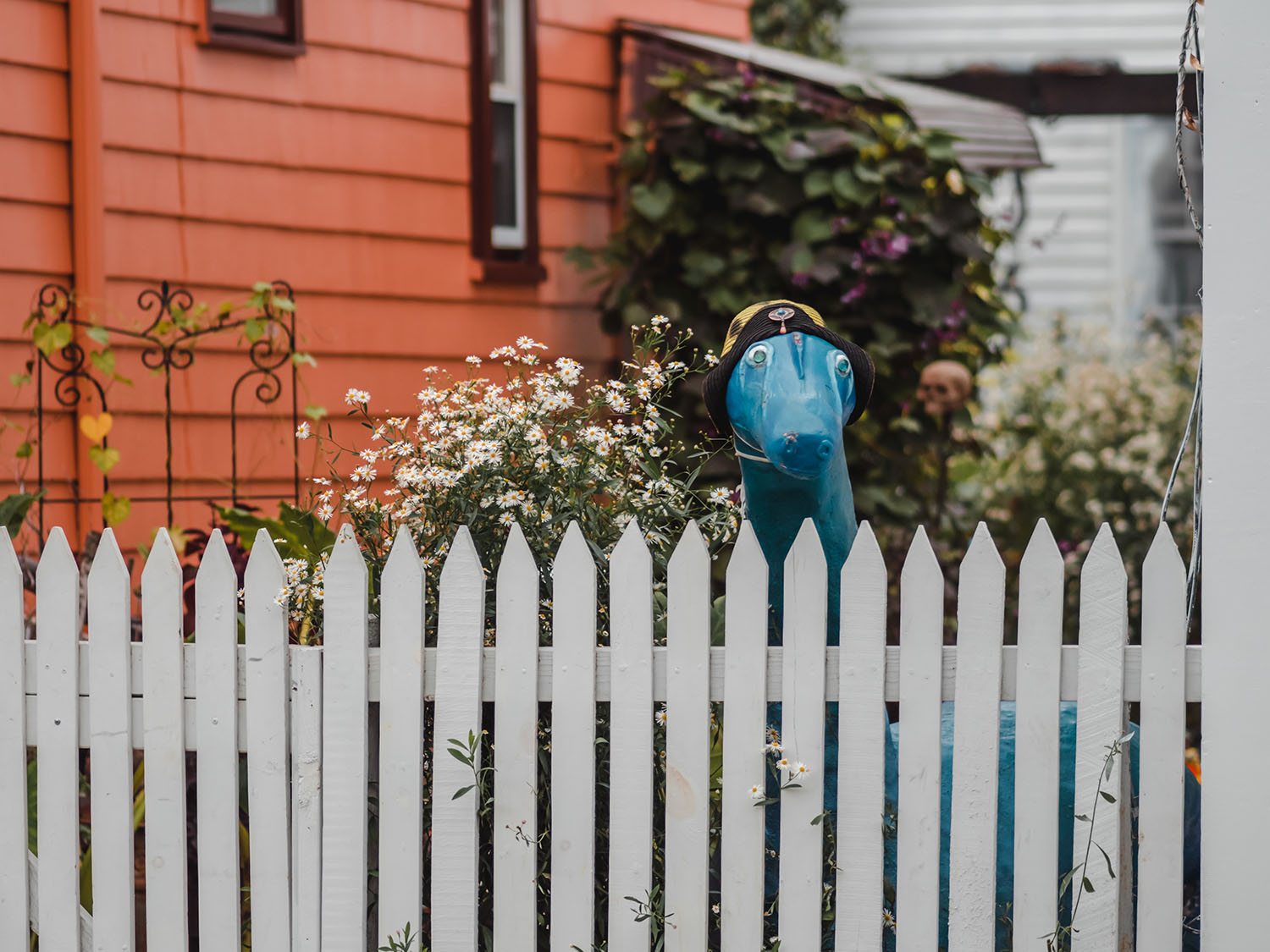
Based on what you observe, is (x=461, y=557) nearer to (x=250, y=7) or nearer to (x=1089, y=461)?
(x=250, y=7)

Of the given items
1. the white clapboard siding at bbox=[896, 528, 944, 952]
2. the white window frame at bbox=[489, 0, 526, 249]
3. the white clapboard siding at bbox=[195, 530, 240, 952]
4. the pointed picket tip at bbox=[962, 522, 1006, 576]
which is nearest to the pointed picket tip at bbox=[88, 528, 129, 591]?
the white clapboard siding at bbox=[195, 530, 240, 952]

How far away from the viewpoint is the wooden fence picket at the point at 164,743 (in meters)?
2.44

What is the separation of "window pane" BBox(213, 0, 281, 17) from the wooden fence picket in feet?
10.5

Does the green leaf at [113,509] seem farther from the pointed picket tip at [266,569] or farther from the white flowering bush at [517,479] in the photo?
the pointed picket tip at [266,569]

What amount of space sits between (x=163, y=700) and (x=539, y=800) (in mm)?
709

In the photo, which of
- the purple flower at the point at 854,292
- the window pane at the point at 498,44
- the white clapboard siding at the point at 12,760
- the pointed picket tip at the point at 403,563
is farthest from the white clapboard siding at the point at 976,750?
the window pane at the point at 498,44

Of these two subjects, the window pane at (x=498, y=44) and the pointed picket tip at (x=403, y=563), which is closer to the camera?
the pointed picket tip at (x=403, y=563)

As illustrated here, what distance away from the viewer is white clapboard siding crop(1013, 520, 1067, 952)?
7.75 feet

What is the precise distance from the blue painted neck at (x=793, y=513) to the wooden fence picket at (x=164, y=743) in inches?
41.3

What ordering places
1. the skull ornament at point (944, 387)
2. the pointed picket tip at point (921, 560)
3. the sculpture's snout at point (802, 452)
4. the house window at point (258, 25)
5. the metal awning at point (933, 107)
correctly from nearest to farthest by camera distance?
the sculpture's snout at point (802, 452), the pointed picket tip at point (921, 560), the house window at point (258, 25), the skull ornament at point (944, 387), the metal awning at point (933, 107)

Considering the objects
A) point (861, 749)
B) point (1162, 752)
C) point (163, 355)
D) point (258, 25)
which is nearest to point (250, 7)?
point (258, 25)

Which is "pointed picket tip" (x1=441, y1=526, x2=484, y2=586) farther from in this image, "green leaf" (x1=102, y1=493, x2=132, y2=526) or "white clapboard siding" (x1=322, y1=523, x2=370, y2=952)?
"green leaf" (x1=102, y1=493, x2=132, y2=526)

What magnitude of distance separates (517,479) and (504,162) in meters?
3.67

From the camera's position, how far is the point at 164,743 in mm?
2457
